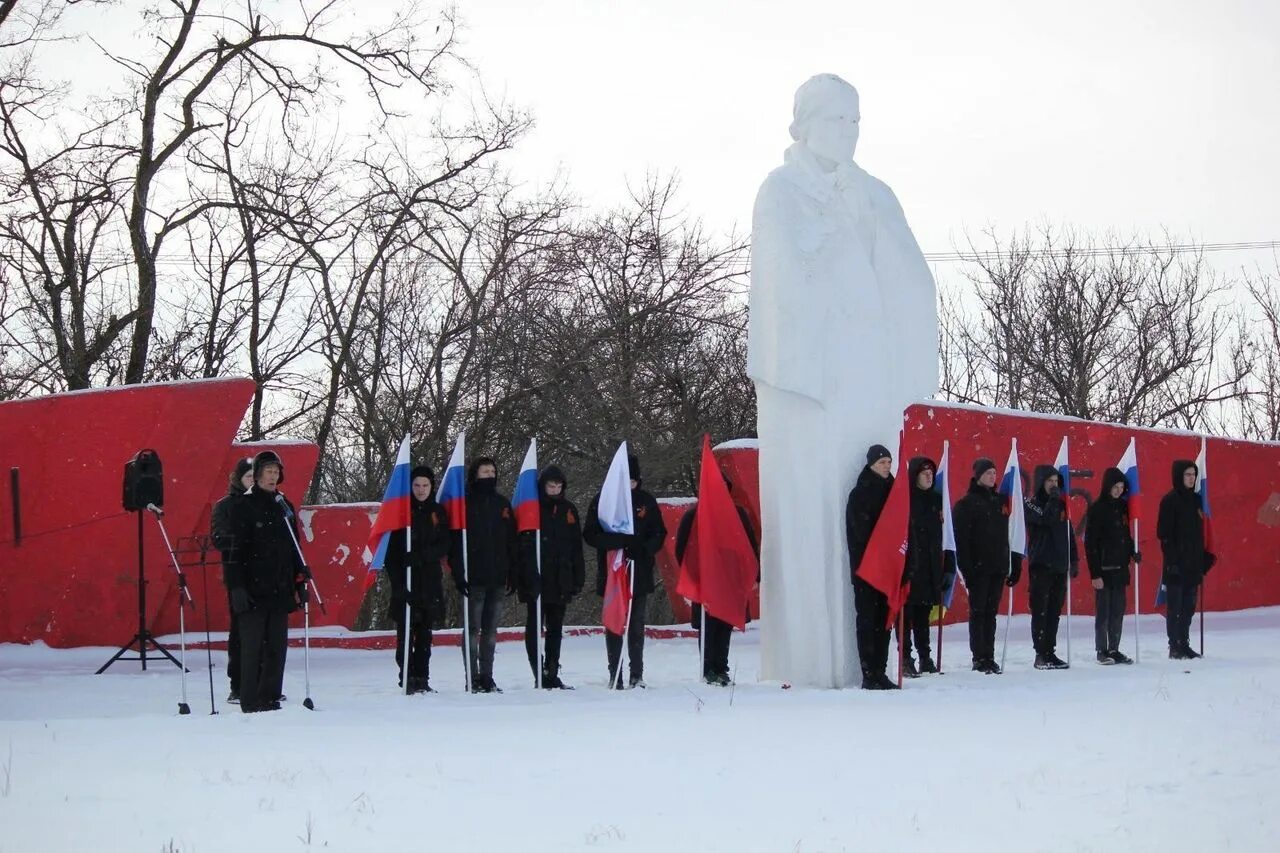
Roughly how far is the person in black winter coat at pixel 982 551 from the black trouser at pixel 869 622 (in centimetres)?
204

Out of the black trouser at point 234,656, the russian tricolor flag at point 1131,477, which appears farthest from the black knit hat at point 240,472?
the russian tricolor flag at point 1131,477

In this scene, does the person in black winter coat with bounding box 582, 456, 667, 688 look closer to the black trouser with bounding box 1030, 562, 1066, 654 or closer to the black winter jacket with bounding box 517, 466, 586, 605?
the black winter jacket with bounding box 517, 466, 586, 605

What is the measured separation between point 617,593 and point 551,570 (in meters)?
0.53

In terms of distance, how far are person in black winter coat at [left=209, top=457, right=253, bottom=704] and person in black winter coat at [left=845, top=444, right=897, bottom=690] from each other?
4036 mm

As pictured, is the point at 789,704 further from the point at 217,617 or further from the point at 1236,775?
the point at 217,617

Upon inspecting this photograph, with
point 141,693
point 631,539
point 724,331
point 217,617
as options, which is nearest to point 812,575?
point 631,539

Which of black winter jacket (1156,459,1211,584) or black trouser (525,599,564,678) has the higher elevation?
black winter jacket (1156,459,1211,584)

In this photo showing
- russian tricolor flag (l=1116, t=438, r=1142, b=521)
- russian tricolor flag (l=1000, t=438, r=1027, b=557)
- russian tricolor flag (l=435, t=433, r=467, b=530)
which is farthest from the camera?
russian tricolor flag (l=1116, t=438, r=1142, b=521)

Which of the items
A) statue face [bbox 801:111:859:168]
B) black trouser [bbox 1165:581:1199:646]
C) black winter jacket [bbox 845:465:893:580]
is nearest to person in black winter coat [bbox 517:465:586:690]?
black winter jacket [bbox 845:465:893:580]

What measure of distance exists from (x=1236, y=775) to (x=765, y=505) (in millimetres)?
4819

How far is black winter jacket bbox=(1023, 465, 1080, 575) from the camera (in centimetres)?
1316

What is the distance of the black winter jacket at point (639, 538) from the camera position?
11.8m

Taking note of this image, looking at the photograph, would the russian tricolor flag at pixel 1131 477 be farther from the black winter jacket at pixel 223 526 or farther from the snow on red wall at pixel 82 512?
the snow on red wall at pixel 82 512

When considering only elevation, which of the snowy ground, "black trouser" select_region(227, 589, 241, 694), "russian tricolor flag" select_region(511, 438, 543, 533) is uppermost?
"russian tricolor flag" select_region(511, 438, 543, 533)
